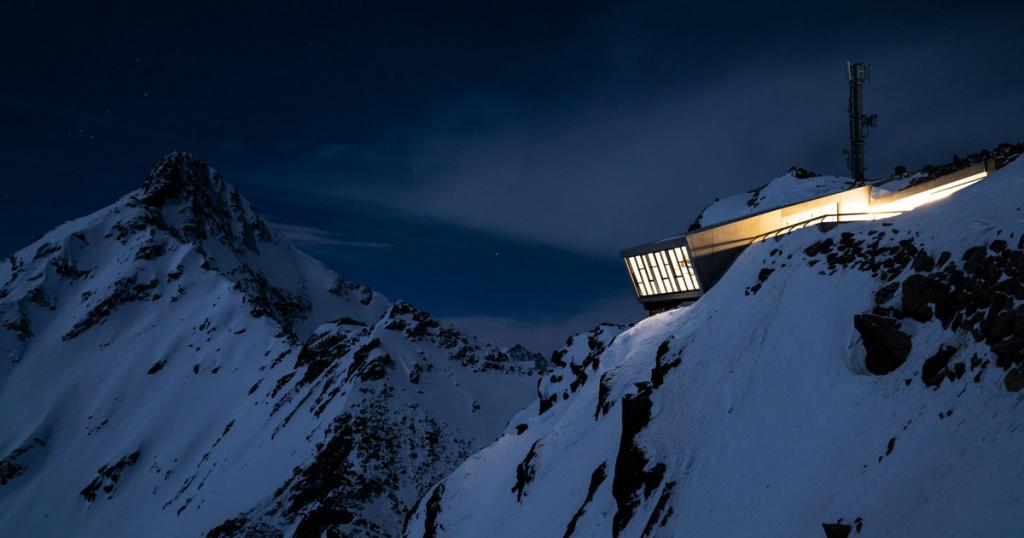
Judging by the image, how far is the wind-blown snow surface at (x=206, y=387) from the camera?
5700 cm

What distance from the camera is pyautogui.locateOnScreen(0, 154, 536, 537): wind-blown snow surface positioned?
57.0m

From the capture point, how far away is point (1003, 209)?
14.3 meters

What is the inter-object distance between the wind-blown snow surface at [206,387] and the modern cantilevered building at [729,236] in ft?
112

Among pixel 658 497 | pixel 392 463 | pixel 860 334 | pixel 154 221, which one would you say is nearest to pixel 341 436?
pixel 392 463

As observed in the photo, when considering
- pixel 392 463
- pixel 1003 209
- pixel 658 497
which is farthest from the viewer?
pixel 392 463

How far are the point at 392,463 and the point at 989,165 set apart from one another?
54276mm

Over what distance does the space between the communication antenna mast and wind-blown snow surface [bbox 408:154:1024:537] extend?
24561 mm

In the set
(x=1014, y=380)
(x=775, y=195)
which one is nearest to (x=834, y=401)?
(x=1014, y=380)

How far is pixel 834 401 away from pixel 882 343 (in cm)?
209

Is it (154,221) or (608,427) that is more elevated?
(154,221)

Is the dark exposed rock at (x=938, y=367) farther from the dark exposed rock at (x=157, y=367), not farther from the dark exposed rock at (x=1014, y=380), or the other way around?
the dark exposed rock at (x=157, y=367)

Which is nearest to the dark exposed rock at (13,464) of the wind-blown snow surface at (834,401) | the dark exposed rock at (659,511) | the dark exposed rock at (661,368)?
the wind-blown snow surface at (834,401)

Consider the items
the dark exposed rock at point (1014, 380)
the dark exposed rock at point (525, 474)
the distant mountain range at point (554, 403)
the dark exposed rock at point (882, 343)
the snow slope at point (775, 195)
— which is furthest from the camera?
the snow slope at point (775, 195)

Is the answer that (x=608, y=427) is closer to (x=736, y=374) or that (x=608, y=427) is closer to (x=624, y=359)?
(x=624, y=359)
